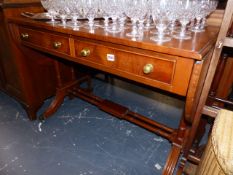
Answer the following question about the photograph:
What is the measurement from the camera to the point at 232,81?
1.40 meters

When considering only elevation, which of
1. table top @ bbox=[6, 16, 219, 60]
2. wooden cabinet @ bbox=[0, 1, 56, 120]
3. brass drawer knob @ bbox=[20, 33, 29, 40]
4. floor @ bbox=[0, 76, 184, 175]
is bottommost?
floor @ bbox=[0, 76, 184, 175]

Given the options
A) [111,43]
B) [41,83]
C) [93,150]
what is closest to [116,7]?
[111,43]

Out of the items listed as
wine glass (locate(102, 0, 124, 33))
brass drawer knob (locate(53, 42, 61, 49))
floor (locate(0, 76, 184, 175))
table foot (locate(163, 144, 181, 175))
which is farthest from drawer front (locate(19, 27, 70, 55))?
table foot (locate(163, 144, 181, 175))

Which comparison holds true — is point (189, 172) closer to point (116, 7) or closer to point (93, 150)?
point (93, 150)

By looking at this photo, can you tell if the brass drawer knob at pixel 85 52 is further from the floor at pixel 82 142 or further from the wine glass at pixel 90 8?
the floor at pixel 82 142

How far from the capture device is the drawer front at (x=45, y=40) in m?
1.05

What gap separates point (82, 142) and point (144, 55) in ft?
3.23

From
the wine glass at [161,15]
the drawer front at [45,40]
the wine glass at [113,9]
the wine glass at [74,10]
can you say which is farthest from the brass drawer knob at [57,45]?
the wine glass at [161,15]

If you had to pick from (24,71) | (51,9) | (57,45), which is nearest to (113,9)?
(57,45)

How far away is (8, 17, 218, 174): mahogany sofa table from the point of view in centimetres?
71

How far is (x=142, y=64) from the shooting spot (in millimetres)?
810

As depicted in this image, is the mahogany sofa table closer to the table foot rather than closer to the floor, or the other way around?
the table foot

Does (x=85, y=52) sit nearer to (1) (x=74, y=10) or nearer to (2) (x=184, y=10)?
(1) (x=74, y=10)

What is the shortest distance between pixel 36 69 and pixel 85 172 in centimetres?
97
